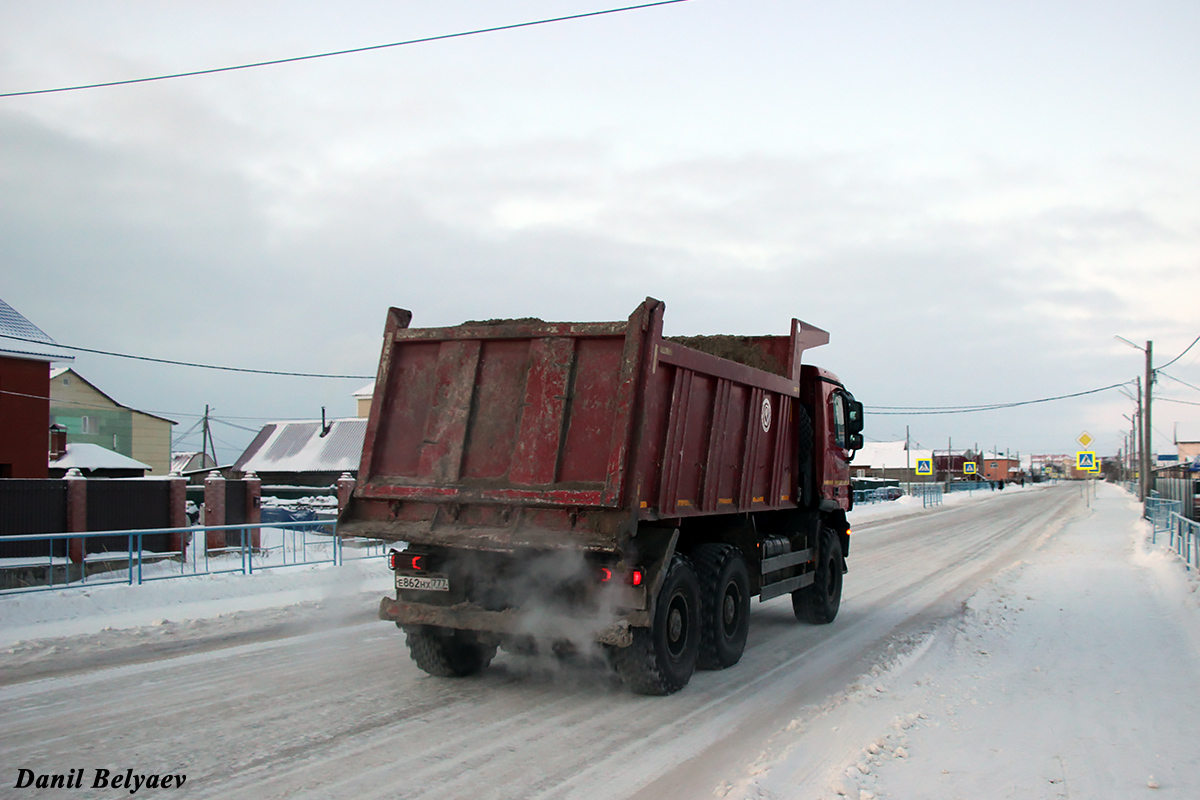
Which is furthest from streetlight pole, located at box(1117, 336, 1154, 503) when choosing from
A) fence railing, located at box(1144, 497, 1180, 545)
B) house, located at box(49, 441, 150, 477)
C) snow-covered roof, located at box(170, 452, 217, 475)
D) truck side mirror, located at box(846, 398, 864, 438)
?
snow-covered roof, located at box(170, 452, 217, 475)

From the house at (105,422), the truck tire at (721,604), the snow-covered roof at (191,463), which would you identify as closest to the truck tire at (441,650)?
the truck tire at (721,604)

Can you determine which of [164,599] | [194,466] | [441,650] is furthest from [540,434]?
[194,466]

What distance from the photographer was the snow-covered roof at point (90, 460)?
1451 inches

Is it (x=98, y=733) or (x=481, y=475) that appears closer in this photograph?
(x=98, y=733)

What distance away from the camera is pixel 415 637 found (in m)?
7.45

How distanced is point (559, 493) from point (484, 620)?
1.26m

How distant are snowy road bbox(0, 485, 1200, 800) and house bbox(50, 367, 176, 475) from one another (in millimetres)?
44368

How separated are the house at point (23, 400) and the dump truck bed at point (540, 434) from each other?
23666mm

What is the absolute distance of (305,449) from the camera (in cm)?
5156

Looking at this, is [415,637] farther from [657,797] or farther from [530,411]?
[657,797]

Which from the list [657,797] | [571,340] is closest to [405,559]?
[571,340]

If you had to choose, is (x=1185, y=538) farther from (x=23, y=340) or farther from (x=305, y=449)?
(x=305, y=449)

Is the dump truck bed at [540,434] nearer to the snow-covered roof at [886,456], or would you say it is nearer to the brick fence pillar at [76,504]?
the brick fence pillar at [76,504]

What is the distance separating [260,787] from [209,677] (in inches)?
122
